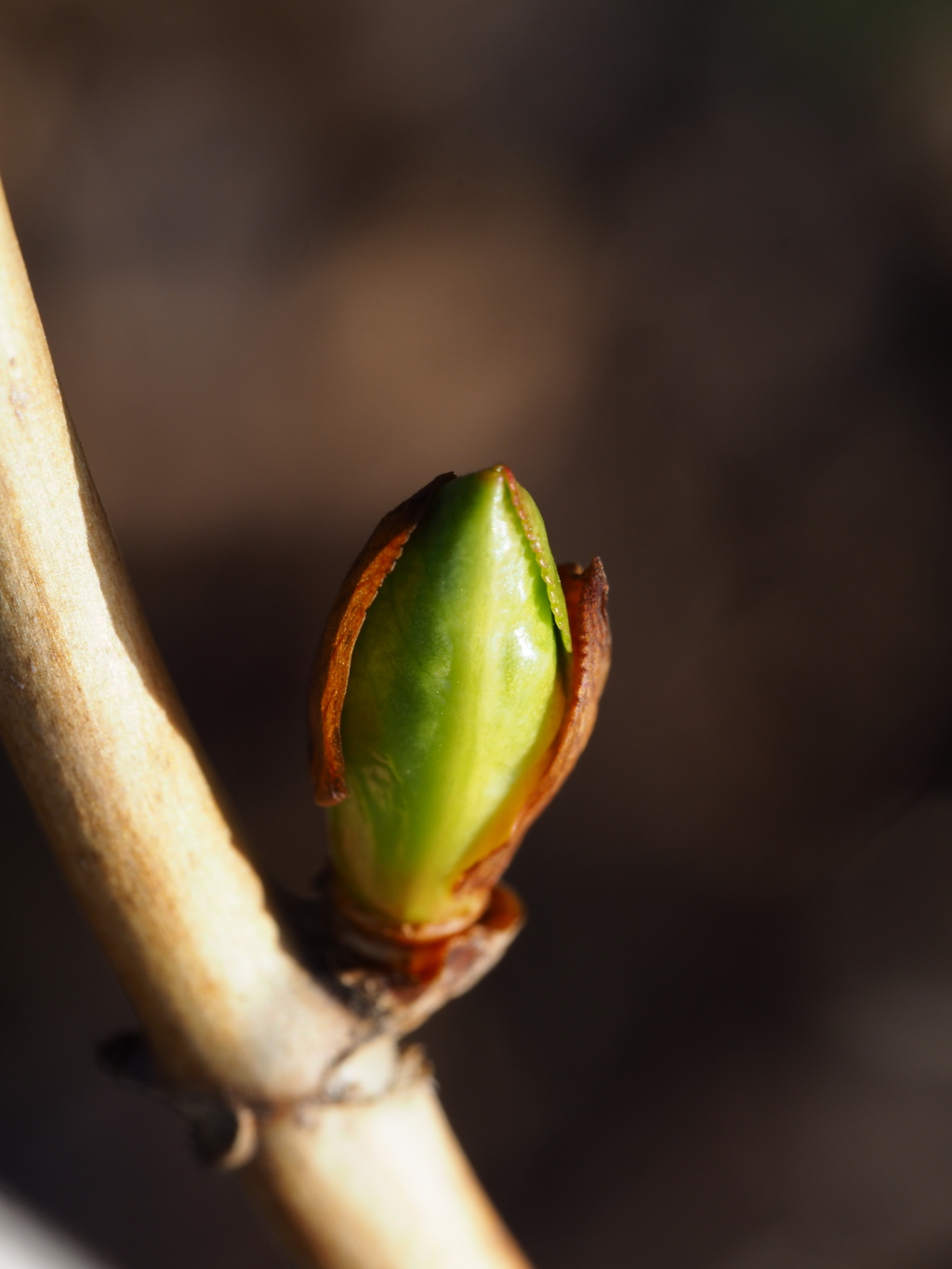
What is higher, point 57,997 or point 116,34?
point 116,34

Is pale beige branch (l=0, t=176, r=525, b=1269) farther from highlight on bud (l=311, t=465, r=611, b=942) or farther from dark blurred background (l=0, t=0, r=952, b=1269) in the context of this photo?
dark blurred background (l=0, t=0, r=952, b=1269)

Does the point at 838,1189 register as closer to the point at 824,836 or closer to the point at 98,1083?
the point at 824,836

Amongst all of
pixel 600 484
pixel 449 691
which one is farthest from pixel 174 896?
pixel 600 484

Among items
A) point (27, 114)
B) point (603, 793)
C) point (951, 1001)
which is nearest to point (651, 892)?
point (603, 793)

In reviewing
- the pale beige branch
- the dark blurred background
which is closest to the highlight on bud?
the pale beige branch

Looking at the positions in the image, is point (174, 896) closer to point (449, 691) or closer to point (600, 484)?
point (449, 691)

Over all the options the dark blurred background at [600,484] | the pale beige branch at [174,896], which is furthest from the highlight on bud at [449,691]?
the dark blurred background at [600,484]

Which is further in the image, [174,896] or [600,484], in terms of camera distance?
[600,484]
